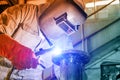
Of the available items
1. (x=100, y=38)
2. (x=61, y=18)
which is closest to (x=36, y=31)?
(x=61, y=18)

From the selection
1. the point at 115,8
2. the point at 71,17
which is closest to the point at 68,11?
the point at 71,17

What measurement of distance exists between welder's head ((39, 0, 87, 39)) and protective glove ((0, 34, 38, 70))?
33 centimetres

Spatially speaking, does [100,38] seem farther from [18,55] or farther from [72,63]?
[72,63]

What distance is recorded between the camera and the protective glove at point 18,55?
2.20 metres

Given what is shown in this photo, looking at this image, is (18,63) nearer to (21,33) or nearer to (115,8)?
(21,33)

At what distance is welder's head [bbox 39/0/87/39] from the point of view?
2.26 metres

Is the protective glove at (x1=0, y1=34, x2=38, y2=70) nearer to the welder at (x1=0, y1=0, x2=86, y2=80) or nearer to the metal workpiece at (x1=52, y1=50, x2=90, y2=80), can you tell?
the welder at (x1=0, y1=0, x2=86, y2=80)

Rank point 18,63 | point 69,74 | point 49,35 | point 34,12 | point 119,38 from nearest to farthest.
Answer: point 69,74, point 18,63, point 49,35, point 34,12, point 119,38

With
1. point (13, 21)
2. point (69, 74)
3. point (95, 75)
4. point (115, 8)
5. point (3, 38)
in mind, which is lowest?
point (95, 75)

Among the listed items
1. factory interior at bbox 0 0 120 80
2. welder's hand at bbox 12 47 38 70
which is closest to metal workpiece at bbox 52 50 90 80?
welder's hand at bbox 12 47 38 70

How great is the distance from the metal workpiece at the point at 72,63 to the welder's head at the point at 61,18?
422 millimetres

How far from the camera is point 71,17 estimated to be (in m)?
2.32

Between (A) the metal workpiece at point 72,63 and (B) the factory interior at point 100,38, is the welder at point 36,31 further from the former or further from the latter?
(B) the factory interior at point 100,38

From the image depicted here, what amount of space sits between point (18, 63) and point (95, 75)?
9.67 ft
